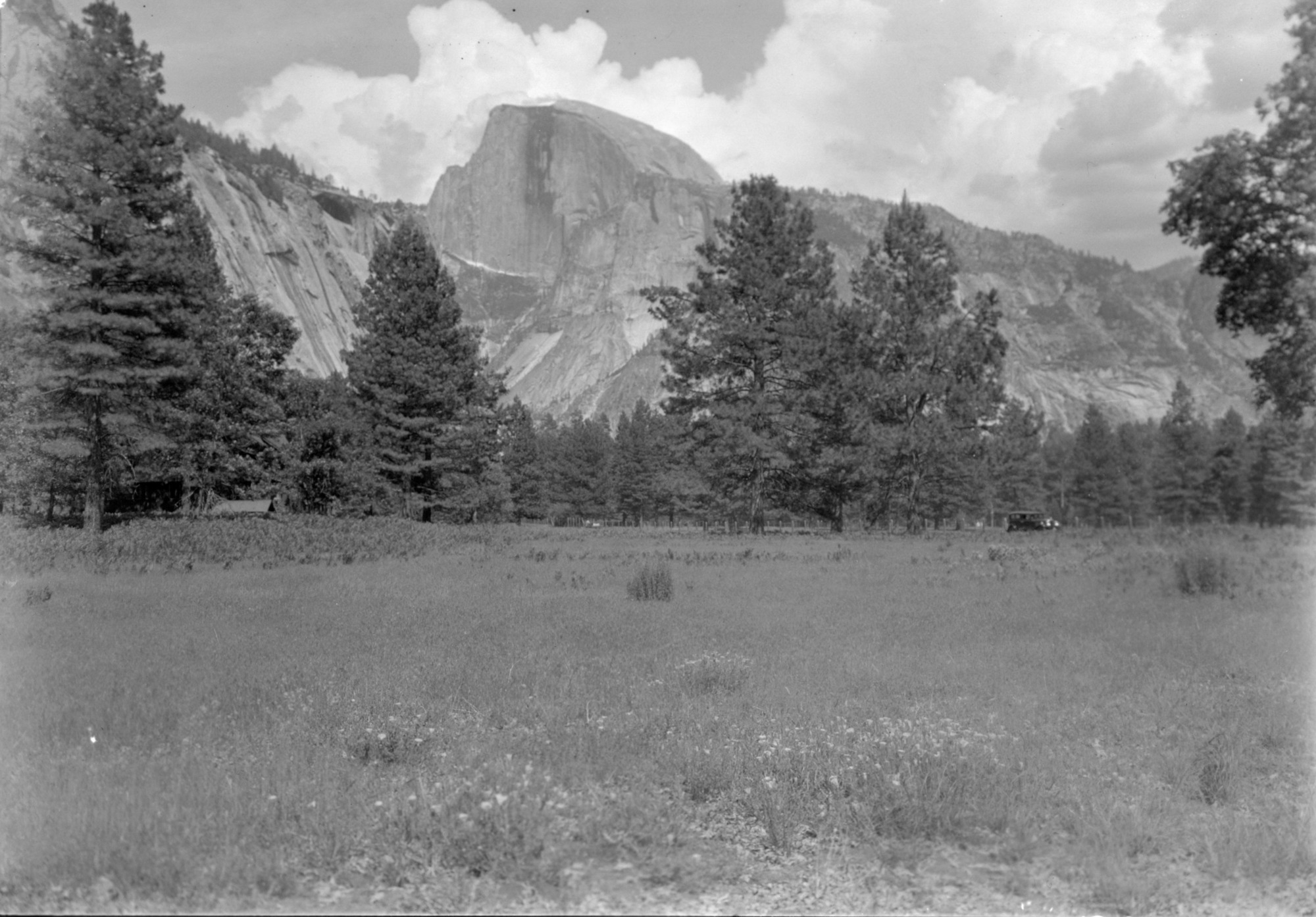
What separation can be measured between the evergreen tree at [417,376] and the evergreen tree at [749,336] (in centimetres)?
1105

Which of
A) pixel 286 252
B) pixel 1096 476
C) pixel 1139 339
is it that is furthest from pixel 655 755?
pixel 286 252

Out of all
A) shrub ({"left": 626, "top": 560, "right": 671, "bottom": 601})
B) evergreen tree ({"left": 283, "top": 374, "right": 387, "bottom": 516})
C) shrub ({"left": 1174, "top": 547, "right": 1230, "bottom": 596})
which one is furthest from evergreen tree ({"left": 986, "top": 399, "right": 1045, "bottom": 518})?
evergreen tree ({"left": 283, "top": 374, "right": 387, "bottom": 516})

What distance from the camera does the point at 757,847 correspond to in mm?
5449

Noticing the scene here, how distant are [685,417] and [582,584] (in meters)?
20.7

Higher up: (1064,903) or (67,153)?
(67,153)

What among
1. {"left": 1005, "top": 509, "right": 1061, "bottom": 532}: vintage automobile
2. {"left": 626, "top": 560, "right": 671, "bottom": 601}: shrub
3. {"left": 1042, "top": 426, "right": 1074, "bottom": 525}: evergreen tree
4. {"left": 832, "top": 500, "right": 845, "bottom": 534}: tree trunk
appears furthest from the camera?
{"left": 1042, "top": 426, "right": 1074, "bottom": 525}: evergreen tree

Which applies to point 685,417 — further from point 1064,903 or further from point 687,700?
point 1064,903

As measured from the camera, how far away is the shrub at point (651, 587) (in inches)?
622

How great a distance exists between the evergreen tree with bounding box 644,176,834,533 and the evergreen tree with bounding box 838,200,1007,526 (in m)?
4.22

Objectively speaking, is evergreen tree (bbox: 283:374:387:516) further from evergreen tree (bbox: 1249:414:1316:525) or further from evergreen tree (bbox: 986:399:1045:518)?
evergreen tree (bbox: 1249:414:1316:525)

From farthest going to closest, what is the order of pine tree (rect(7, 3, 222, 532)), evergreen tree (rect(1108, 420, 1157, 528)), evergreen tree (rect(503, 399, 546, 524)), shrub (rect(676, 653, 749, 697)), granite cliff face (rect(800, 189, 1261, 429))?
evergreen tree (rect(503, 399, 546, 524)) < evergreen tree (rect(1108, 420, 1157, 528)) < pine tree (rect(7, 3, 222, 532)) < granite cliff face (rect(800, 189, 1261, 429)) < shrub (rect(676, 653, 749, 697))

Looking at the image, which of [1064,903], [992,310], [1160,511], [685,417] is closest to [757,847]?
[1064,903]

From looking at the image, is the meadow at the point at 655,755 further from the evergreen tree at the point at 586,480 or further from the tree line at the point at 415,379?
the evergreen tree at the point at 586,480

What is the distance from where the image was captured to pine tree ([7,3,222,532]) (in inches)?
882
